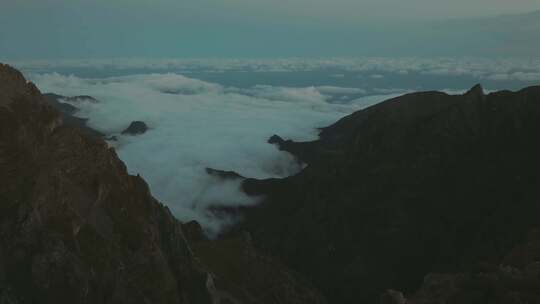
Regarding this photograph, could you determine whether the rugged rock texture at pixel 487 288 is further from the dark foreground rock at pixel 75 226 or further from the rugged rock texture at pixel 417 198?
the rugged rock texture at pixel 417 198

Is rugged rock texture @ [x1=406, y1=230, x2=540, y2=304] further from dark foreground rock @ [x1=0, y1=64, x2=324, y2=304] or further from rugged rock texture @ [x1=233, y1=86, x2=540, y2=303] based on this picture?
rugged rock texture @ [x1=233, y1=86, x2=540, y2=303]

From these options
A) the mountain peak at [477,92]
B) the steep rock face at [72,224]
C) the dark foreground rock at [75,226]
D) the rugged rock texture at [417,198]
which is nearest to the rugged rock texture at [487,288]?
the dark foreground rock at [75,226]

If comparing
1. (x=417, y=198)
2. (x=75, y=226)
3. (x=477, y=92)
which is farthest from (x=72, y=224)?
(x=477, y=92)

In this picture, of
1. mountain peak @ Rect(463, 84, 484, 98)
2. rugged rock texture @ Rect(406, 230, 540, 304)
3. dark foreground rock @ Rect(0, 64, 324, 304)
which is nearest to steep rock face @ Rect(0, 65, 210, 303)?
dark foreground rock @ Rect(0, 64, 324, 304)

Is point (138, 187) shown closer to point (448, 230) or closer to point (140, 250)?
point (140, 250)

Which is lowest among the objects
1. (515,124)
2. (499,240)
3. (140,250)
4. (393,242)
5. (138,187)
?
(393,242)

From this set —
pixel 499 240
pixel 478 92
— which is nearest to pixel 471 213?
pixel 499 240

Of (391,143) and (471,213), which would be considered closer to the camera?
(471,213)
